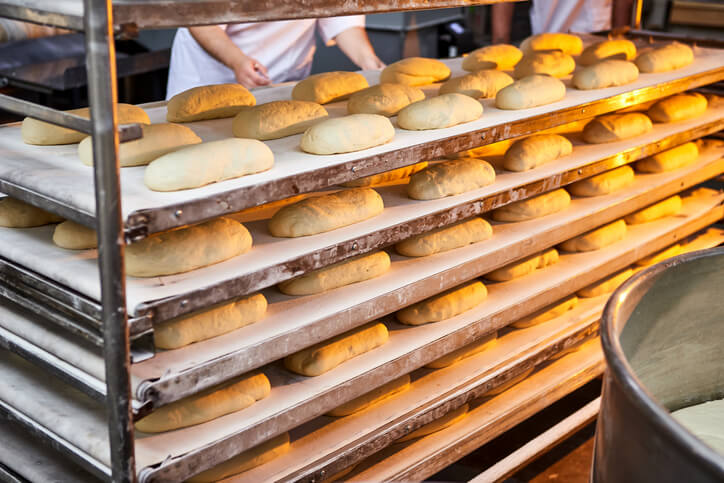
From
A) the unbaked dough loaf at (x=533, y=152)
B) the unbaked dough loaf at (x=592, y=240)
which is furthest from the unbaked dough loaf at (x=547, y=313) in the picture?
the unbaked dough loaf at (x=533, y=152)

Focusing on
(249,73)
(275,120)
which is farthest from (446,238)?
(249,73)

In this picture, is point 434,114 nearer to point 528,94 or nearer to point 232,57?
point 528,94

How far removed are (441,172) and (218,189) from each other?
806 millimetres

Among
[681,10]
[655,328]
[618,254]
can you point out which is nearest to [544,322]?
[618,254]

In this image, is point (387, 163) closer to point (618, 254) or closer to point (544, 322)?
point (544, 322)

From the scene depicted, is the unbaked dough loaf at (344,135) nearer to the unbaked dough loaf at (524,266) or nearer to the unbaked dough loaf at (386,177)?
the unbaked dough loaf at (386,177)

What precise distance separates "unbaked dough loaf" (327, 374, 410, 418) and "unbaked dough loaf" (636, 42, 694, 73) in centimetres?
151

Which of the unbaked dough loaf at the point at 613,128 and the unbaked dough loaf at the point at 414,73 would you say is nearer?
the unbaked dough loaf at the point at 414,73

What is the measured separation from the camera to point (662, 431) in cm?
96

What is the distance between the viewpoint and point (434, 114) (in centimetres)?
184

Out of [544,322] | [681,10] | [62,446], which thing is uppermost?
[681,10]

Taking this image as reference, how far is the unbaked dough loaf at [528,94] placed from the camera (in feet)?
6.74

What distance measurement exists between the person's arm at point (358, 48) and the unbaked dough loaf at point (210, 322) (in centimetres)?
201

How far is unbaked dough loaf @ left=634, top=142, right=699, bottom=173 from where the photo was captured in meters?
2.93
